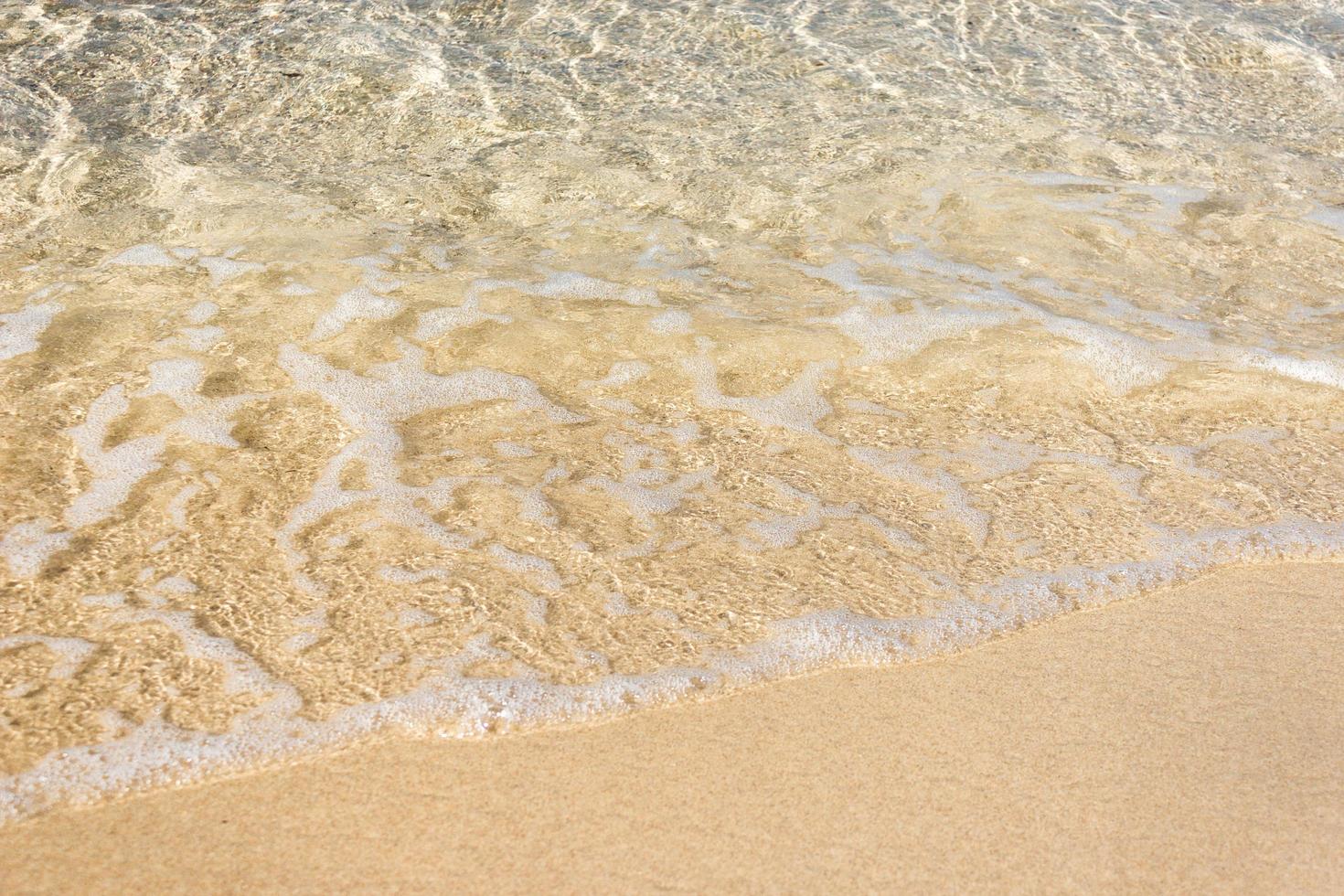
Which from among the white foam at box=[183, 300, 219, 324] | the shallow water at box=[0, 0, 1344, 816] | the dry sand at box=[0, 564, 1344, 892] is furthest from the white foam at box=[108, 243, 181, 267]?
the dry sand at box=[0, 564, 1344, 892]

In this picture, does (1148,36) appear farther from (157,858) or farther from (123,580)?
(157,858)

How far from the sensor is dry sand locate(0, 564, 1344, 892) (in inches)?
65.2

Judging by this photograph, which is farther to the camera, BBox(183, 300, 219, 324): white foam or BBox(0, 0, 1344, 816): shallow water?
BBox(183, 300, 219, 324): white foam

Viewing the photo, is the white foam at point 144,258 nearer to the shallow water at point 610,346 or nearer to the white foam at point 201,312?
the shallow water at point 610,346

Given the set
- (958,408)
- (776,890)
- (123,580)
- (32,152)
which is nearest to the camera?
(776,890)

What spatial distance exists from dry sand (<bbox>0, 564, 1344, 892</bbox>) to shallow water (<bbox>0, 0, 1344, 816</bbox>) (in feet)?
0.33

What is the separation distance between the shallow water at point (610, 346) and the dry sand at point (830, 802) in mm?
100

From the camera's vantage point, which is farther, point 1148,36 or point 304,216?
point 1148,36

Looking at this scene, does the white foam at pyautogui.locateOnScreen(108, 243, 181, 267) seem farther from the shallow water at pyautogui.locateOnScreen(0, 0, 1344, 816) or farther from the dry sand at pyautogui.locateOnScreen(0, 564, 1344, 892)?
the dry sand at pyautogui.locateOnScreen(0, 564, 1344, 892)

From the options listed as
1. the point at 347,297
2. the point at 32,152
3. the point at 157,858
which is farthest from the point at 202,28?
the point at 157,858

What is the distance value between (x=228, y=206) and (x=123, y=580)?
2.25 m

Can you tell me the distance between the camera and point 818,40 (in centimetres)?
543

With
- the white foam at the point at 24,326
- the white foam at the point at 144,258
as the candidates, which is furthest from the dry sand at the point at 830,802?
the white foam at the point at 144,258

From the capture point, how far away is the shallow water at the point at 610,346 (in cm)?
213
